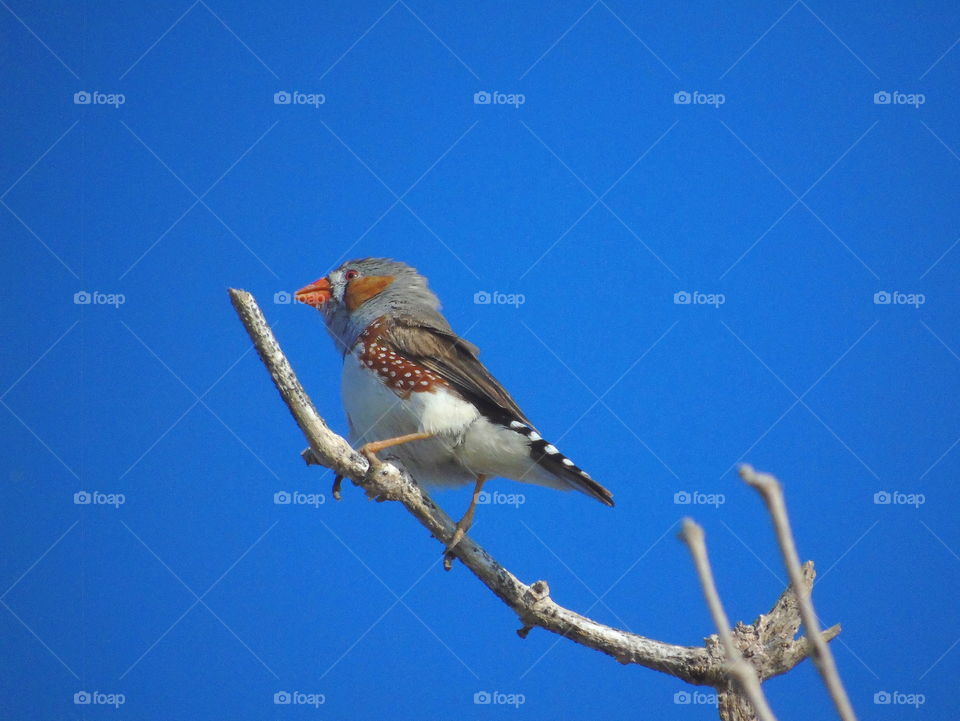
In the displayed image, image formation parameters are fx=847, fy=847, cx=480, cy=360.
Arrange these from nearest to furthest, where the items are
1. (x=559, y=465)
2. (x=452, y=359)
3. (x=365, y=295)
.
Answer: (x=559, y=465), (x=452, y=359), (x=365, y=295)

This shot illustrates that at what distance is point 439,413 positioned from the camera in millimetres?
5777

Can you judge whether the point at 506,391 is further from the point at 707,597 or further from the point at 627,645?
the point at 707,597

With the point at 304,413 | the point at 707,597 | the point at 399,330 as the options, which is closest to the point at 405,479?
the point at 304,413

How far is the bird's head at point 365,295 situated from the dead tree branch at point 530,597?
61.1 inches

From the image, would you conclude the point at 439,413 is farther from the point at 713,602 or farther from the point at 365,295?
the point at 713,602

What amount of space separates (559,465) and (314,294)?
8.52 feet

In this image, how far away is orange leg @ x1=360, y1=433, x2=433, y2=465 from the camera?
5.16m

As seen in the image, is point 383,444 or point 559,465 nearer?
point 383,444

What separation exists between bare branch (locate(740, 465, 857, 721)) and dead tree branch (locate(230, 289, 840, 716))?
12.3 feet

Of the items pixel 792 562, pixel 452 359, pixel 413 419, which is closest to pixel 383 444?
pixel 413 419

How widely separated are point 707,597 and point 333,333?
579cm

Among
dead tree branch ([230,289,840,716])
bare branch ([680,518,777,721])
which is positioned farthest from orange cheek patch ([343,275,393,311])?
bare branch ([680,518,777,721])

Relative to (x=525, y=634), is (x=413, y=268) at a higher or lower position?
higher

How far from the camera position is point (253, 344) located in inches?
188
